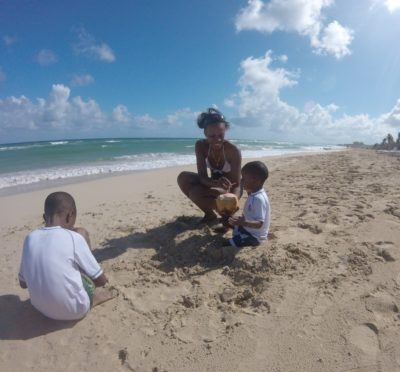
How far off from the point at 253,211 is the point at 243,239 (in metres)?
0.32

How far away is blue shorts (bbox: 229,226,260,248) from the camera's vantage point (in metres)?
3.28

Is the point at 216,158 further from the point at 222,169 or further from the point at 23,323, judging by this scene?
the point at 23,323

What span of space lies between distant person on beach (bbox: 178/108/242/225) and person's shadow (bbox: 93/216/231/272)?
386 mm

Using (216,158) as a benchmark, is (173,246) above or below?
below

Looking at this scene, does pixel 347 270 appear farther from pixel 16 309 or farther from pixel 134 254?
pixel 16 309

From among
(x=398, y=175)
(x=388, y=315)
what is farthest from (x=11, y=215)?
(x=398, y=175)

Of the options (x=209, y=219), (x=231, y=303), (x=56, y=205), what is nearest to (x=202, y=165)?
(x=209, y=219)

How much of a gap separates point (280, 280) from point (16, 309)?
2.12 m

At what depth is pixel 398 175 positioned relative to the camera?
6973 mm

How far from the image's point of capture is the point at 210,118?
12.7 ft

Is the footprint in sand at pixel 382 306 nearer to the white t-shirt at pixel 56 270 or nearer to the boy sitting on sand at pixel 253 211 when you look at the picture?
the boy sitting on sand at pixel 253 211

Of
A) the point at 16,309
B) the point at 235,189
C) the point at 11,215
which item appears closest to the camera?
the point at 16,309

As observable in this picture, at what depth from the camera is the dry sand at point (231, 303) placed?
194 centimetres

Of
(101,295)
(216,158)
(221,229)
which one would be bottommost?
(101,295)
